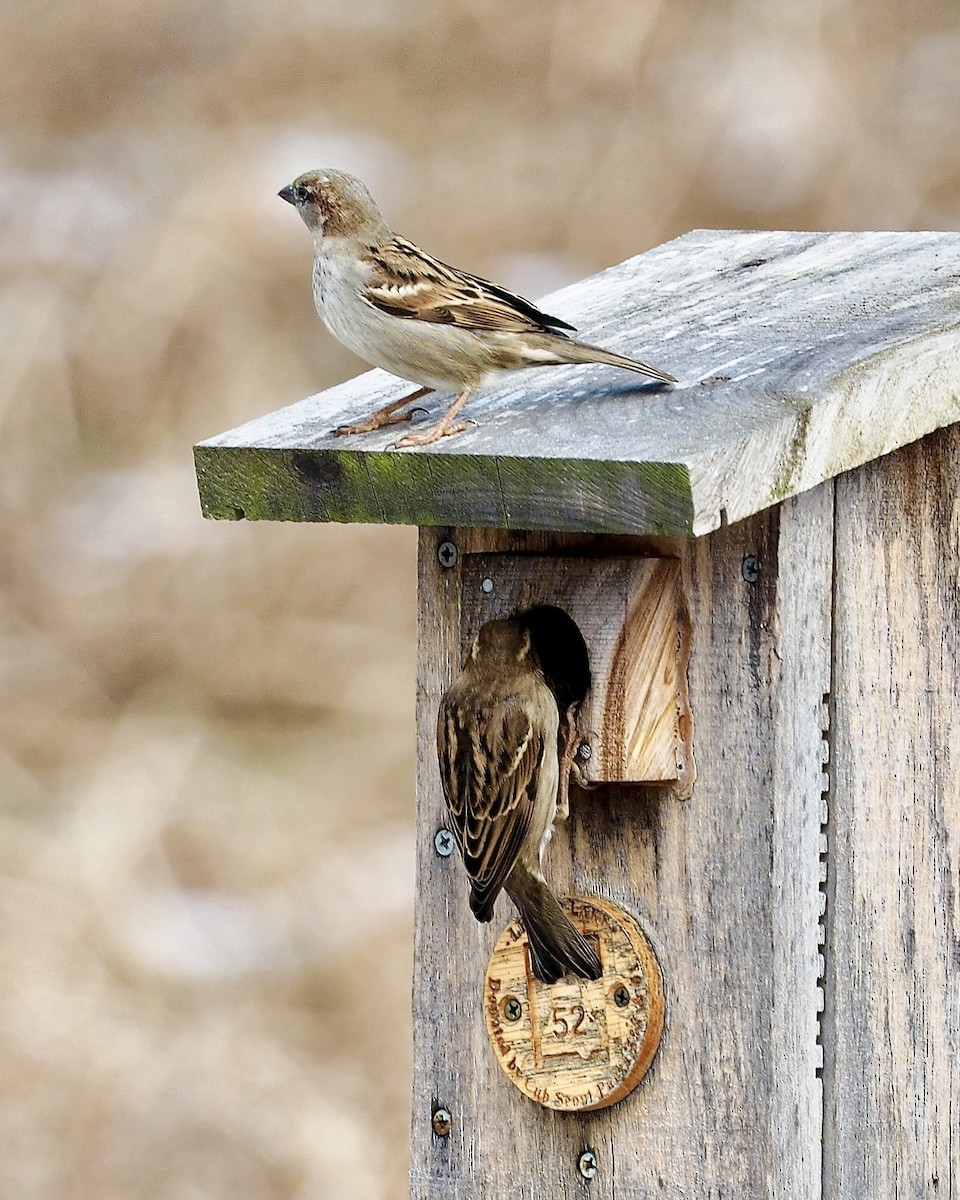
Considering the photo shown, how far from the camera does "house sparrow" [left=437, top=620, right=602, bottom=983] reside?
8.08 feet

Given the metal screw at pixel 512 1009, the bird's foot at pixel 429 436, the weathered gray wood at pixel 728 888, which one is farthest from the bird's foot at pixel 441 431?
the metal screw at pixel 512 1009

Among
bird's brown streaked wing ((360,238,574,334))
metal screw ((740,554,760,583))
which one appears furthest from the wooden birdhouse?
bird's brown streaked wing ((360,238,574,334))

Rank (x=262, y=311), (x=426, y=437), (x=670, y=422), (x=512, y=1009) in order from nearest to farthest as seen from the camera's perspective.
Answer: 1. (x=670, y=422)
2. (x=426, y=437)
3. (x=512, y=1009)
4. (x=262, y=311)

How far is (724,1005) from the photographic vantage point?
251 cm

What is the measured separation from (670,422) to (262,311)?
15.9 feet

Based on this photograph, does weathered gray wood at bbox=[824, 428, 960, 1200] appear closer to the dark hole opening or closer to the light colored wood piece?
the light colored wood piece

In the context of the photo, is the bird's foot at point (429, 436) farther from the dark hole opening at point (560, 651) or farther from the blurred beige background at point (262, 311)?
Result: the blurred beige background at point (262, 311)

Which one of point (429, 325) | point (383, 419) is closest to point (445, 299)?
point (429, 325)

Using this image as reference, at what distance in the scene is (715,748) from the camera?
8.16 ft

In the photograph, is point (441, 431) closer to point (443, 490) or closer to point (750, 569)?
point (443, 490)

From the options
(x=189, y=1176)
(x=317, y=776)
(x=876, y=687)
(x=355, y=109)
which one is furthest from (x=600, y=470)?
(x=355, y=109)

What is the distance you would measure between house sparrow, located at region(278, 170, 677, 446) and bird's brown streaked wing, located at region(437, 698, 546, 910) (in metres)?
0.39

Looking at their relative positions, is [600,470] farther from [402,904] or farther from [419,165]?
[419,165]

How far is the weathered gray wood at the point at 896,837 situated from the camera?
2617 mm
